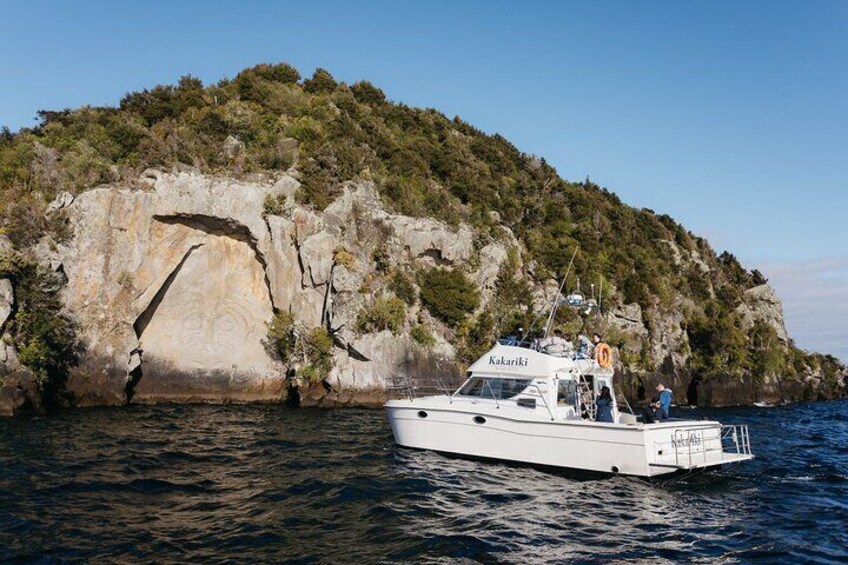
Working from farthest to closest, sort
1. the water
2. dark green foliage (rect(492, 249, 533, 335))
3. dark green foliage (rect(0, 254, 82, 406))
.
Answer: dark green foliage (rect(492, 249, 533, 335)) → dark green foliage (rect(0, 254, 82, 406)) → the water

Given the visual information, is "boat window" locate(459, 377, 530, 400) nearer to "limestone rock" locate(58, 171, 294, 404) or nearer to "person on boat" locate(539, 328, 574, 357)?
"person on boat" locate(539, 328, 574, 357)

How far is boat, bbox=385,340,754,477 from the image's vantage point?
53.9 ft

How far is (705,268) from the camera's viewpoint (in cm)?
5350

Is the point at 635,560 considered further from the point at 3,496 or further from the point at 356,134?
the point at 356,134

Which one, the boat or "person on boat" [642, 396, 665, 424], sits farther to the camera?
"person on boat" [642, 396, 665, 424]

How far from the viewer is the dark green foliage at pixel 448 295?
113 feet

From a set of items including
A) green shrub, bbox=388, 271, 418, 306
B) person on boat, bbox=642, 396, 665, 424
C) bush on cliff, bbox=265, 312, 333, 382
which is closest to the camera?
person on boat, bbox=642, 396, 665, 424

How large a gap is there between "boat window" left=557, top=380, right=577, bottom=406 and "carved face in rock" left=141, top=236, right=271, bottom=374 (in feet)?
60.6

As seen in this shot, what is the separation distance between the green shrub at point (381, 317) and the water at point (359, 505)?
10983 millimetres

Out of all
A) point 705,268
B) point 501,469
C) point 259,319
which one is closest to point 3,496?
point 501,469

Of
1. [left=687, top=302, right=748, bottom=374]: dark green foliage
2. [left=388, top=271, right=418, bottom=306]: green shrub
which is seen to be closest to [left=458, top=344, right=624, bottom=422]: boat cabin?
[left=388, top=271, right=418, bottom=306]: green shrub

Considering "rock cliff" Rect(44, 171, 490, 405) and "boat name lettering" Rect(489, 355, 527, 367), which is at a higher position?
"rock cliff" Rect(44, 171, 490, 405)

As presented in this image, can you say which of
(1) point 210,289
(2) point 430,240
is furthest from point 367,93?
(1) point 210,289

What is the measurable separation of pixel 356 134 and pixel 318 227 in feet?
40.1
